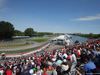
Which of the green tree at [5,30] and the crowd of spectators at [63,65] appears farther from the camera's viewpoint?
the green tree at [5,30]

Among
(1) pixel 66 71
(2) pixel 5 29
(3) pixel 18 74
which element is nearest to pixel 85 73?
(1) pixel 66 71

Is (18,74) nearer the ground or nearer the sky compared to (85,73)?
nearer the ground

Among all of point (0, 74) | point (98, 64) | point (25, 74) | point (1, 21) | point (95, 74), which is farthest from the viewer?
point (1, 21)

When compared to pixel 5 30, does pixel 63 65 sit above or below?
below

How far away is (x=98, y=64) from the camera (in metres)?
4.01

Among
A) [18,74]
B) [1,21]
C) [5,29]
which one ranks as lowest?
[18,74]

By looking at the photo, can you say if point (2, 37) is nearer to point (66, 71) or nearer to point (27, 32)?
point (27, 32)

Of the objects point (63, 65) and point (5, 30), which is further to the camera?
point (5, 30)

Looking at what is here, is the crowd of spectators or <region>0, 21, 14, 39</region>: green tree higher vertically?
<region>0, 21, 14, 39</region>: green tree

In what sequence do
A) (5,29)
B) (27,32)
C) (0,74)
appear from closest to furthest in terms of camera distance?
(0,74) → (5,29) → (27,32)

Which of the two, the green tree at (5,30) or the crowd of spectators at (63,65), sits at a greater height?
the green tree at (5,30)

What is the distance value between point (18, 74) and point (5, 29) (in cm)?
6969

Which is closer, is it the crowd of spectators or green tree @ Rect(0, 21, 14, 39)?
the crowd of spectators

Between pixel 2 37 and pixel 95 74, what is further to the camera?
pixel 2 37
